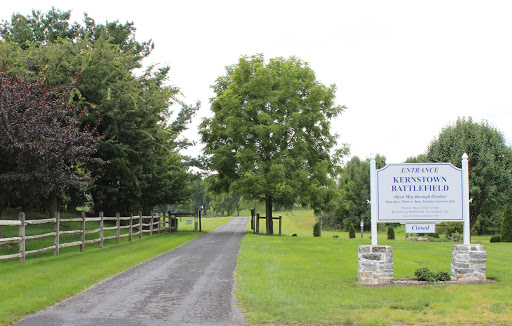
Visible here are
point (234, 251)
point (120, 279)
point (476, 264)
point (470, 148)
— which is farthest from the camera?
point (470, 148)

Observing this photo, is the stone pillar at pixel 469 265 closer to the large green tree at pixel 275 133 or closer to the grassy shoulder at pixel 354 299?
the grassy shoulder at pixel 354 299

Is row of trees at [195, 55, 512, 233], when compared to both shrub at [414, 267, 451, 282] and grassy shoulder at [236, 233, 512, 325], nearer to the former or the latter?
grassy shoulder at [236, 233, 512, 325]

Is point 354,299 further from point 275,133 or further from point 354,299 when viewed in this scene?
point 275,133

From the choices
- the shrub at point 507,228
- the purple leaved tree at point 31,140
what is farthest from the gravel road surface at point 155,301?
the shrub at point 507,228

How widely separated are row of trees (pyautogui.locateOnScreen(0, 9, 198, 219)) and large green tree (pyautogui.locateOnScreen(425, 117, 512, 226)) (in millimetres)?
20862

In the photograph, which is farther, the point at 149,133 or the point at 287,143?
the point at 287,143

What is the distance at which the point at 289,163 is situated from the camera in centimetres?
2945

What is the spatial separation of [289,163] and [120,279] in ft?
63.3

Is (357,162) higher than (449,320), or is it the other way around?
(357,162)

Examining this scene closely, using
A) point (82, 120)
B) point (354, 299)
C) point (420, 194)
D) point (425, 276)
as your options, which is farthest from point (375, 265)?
point (82, 120)

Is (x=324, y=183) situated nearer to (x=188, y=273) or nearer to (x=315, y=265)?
(x=315, y=265)

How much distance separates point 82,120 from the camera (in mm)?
20000

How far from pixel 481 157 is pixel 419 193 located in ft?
88.6

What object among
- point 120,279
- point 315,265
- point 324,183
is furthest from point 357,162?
point 120,279
